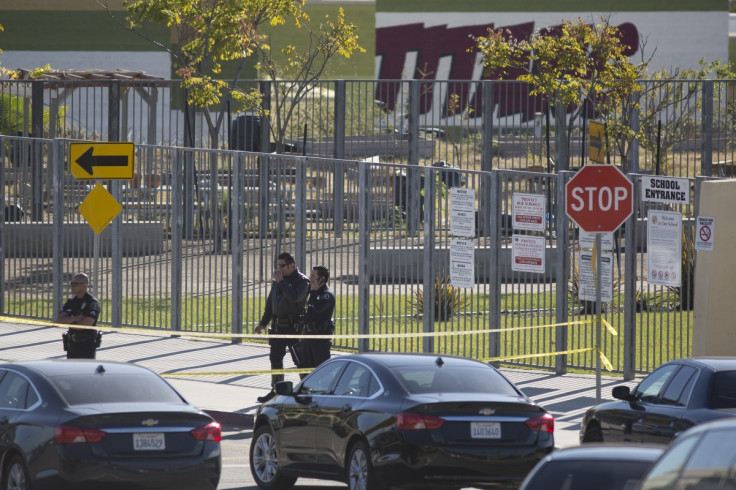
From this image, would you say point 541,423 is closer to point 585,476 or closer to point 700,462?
point 585,476

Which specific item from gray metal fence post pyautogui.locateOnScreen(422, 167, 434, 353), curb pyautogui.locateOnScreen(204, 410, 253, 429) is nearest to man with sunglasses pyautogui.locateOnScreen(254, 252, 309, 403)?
curb pyautogui.locateOnScreen(204, 410, 253, 429)

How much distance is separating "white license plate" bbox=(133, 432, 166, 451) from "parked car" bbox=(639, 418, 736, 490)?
4.93 m

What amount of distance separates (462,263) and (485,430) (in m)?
8.44

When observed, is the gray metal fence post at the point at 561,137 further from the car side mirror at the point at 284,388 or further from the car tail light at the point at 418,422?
the car tail light at the point at 418,422

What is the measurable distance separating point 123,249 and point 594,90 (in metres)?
11.2

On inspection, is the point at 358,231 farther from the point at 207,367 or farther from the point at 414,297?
the point at 207,367

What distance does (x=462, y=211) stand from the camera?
18.3 metres

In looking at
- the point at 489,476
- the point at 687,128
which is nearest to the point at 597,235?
the point at 489,476

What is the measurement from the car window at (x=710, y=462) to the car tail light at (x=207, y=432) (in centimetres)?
526

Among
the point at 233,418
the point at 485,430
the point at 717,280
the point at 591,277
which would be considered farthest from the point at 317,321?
the point at 485,430

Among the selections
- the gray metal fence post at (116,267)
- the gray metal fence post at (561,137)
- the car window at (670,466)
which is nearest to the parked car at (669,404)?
the car window at (670,466)

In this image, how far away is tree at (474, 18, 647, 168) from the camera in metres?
26.9

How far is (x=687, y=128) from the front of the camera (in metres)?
26.1

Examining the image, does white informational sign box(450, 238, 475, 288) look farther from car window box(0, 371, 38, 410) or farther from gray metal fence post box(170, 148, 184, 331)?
car window box(0, 371, 38, 410)
